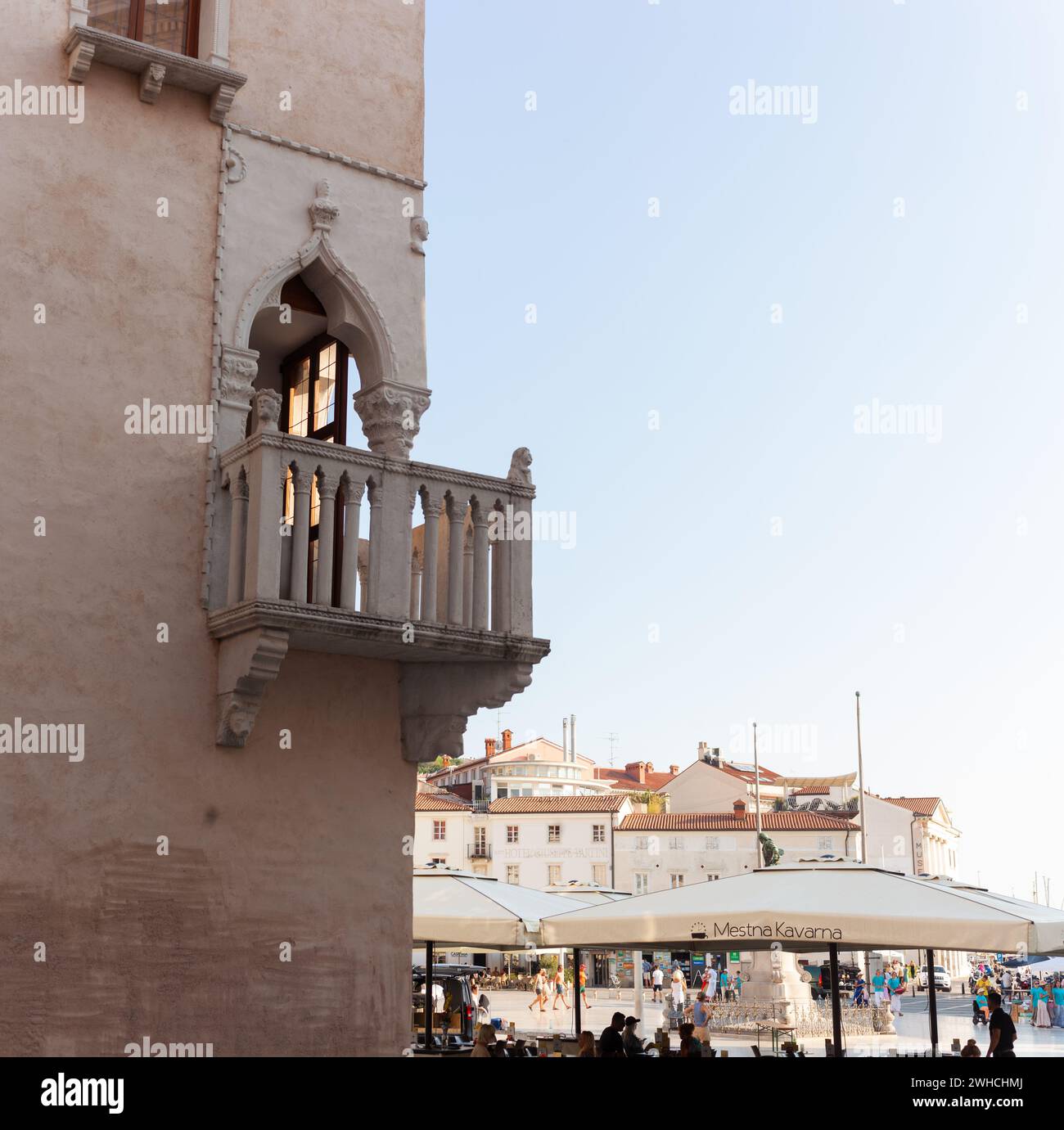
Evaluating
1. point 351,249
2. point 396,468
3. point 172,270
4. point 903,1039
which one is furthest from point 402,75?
point 903,1039

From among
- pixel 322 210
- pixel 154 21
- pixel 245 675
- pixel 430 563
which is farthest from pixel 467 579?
pixel 154 21

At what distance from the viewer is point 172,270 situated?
11180mm

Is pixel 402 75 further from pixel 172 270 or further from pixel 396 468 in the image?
pixel 396 468

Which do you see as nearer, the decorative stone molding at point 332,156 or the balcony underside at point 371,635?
the balcony underside at point 371,635

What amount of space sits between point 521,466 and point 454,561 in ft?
3.64

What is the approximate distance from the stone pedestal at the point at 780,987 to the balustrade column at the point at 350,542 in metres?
25.9

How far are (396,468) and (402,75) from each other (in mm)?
4414

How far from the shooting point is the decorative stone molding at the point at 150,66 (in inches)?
421

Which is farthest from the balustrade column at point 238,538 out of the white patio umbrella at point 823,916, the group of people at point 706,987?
the group of people at point 706,987

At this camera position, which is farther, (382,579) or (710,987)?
(710,987)

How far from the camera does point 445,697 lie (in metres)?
11.5

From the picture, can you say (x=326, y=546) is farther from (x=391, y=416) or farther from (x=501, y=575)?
(x=391, y=416)

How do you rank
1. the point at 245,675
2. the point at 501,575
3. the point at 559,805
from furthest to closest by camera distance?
the point at 559,805 → the point at 501,575 → the point at 245,675

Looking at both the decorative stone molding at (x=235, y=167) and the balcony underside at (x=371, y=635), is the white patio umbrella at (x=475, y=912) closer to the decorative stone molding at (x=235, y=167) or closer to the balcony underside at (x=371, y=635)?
the balcony underside at (x=371, y=635)
